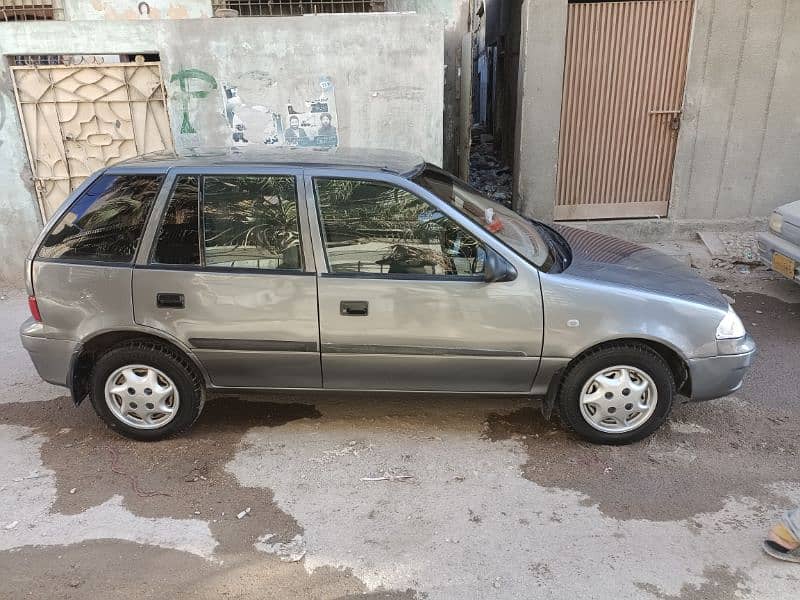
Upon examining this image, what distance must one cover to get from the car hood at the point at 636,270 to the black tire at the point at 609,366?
374 mm

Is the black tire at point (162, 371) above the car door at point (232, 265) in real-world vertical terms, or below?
below

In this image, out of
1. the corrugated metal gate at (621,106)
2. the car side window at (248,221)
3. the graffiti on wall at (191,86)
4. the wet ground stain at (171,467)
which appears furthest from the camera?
the corrugated metal gate at (621,106)

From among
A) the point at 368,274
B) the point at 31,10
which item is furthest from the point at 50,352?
the point at 31,10

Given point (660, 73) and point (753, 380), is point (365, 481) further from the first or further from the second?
point (660, 73)

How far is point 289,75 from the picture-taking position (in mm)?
6766

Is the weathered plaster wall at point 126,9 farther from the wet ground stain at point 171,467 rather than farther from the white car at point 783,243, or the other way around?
the white car at point 783,243

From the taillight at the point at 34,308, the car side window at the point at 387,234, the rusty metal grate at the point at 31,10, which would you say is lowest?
the taillight at the point at 34,308

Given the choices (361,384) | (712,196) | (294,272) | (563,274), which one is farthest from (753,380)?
(712,196)

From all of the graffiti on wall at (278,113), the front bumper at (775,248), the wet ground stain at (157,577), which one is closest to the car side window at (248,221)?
the wet ground stain at (157,577)

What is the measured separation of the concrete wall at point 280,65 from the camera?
21.7 ft

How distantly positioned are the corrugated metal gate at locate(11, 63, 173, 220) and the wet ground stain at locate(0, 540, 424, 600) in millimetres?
4869

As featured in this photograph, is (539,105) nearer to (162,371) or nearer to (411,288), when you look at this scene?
(411,288)

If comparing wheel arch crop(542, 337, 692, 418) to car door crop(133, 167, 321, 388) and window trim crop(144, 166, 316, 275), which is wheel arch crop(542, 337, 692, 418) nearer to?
car door crop(133, 167, 321, 388)

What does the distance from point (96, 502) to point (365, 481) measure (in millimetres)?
1442
